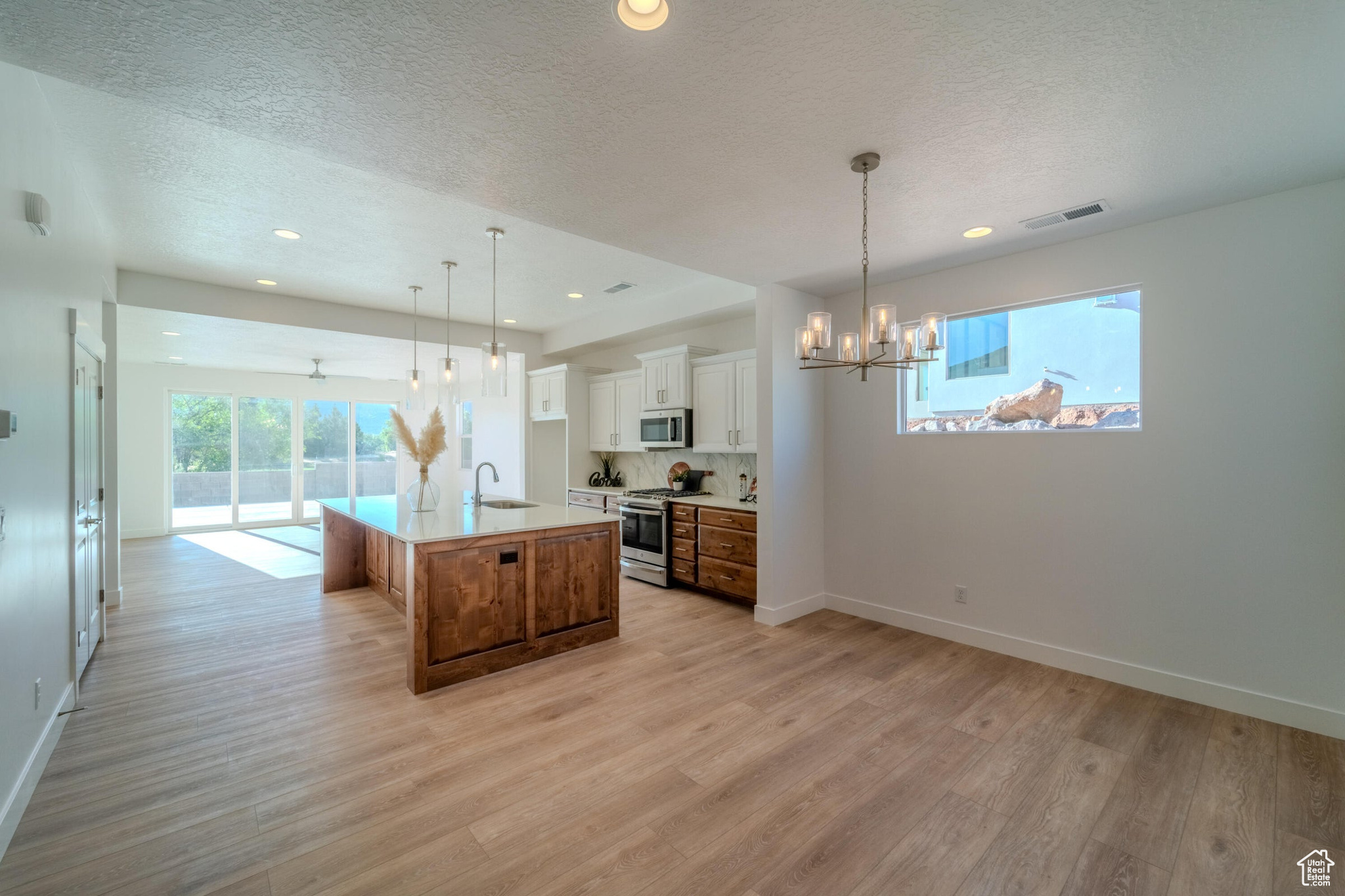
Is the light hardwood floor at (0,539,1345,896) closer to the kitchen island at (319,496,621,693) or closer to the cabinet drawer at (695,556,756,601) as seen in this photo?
the kitchen island at (319,496,621,693)

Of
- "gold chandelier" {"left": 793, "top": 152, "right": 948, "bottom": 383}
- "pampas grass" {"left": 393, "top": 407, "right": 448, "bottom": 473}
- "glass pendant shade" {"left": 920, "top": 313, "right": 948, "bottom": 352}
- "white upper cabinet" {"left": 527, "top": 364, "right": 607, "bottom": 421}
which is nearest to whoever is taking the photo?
"gold chandelier" {"left": 793, "top": 152, "right": 948, "bottom": 383}

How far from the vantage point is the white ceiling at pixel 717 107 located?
1.61 metres

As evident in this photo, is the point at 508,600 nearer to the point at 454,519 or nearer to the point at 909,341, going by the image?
the point at 454,519

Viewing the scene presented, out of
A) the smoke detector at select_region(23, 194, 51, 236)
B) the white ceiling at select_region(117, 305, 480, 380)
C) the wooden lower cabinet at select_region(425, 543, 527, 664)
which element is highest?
the white ceiling at select_region(117, 305, 480, 380)

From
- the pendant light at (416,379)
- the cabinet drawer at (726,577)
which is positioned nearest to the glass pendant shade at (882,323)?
the cabinet drawer at (726,577)

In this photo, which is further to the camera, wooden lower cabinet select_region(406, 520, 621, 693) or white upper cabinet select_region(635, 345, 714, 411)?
white upper cabinet select_region(635, 345, 714, 411)

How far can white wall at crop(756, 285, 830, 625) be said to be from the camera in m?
4.22

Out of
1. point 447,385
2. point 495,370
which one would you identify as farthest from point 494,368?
point 447,385

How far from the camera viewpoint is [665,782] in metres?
2.24

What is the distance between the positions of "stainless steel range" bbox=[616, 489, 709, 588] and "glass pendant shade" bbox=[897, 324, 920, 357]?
10.3 ft

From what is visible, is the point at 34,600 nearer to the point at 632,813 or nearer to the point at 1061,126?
the point at 632,813

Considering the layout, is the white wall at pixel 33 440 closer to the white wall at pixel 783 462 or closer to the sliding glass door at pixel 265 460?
the white wall at pixel 783 462

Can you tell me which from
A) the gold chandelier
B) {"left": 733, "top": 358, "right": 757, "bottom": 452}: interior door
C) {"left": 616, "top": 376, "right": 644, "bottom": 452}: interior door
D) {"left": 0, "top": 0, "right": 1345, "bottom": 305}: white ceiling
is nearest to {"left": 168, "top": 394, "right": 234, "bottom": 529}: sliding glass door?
{"left": 0, "top": 0, "right": 1345, "bottom": 305}: white ceiling
